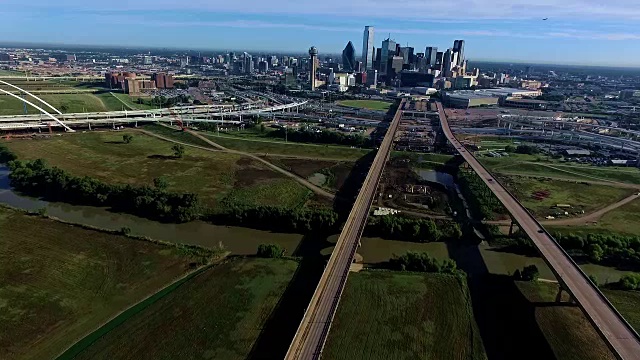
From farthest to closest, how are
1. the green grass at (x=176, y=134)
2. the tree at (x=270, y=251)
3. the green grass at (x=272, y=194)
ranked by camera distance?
the green grass at (x=176, y=134)
the green grass at (x=272, y=194)
the tree at (x=270, y=251)

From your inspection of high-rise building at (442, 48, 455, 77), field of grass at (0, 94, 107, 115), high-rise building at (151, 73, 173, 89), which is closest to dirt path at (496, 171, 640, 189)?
field of grass at (0, 94, 107, 115)

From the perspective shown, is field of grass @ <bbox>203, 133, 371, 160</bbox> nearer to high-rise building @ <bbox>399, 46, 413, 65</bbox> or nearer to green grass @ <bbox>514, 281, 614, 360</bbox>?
green grass @ <bbox>514, 281, 614, 360</bbox>

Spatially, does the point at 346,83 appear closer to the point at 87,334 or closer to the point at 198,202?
the point at 198,202

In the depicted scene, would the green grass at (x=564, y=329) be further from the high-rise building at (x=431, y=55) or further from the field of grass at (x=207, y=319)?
the high-rise building at (x=431, y=55)

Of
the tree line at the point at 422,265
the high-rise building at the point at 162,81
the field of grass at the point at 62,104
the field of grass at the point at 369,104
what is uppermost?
the high-rise building at the point at 162,81

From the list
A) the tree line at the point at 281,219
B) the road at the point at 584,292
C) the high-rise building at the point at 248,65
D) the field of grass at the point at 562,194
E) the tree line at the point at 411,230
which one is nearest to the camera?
the road at the point at 584,292

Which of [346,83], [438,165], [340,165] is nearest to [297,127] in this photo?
[340,165]

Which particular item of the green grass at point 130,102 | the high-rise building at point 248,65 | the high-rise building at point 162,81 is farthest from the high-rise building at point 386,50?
the green grass at point 130,102

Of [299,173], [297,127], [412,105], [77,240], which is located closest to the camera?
[77,240]

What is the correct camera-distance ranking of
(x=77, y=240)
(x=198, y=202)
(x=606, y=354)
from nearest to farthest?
1. (x=606, y=354)
2. (x=77, y=240)
3. (x=198, y=202)
